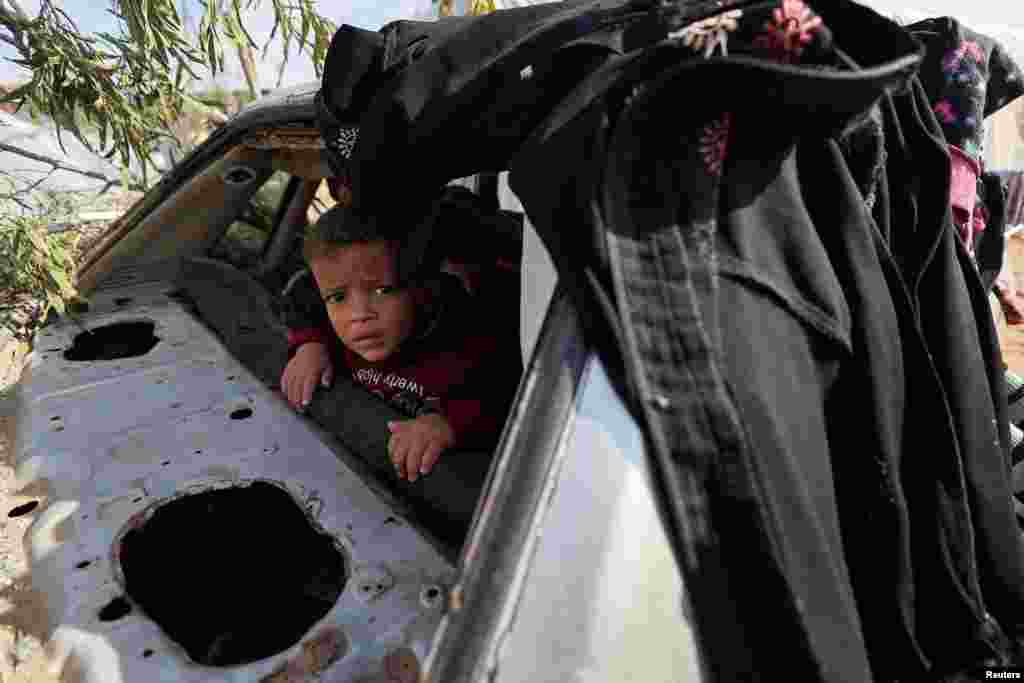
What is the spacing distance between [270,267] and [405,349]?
1261 millimetres

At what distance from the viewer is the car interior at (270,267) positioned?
1.46 meters

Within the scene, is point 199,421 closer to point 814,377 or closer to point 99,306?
point 99,306

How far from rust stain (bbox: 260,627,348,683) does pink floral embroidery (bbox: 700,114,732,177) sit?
96cm

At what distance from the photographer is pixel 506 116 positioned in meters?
1.04

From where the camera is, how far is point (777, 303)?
0.79 meters

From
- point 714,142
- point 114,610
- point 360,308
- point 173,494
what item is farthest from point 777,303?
point 173,494

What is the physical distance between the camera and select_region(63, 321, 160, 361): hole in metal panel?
2.19 metres

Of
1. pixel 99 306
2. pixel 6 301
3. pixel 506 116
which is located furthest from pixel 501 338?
pixel 6 301

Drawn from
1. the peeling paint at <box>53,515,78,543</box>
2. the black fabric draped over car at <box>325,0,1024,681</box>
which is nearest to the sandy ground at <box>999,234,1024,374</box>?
the black fabric draped over car at <box>325,0,1024,681</box>

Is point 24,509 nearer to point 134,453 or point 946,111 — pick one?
point 134,453

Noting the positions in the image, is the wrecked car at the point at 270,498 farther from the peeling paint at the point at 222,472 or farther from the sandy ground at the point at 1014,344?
the sandy ground at the point at 1014,344

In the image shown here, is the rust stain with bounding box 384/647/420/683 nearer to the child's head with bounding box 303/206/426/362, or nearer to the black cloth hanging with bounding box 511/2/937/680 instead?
the black cloth hanging with bounding box 511/2/937/680

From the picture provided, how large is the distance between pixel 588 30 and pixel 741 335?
55 cm

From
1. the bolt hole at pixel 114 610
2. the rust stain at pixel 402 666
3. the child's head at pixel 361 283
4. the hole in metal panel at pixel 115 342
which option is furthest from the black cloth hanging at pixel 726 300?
the hole in metal panel at pixel 115 342
